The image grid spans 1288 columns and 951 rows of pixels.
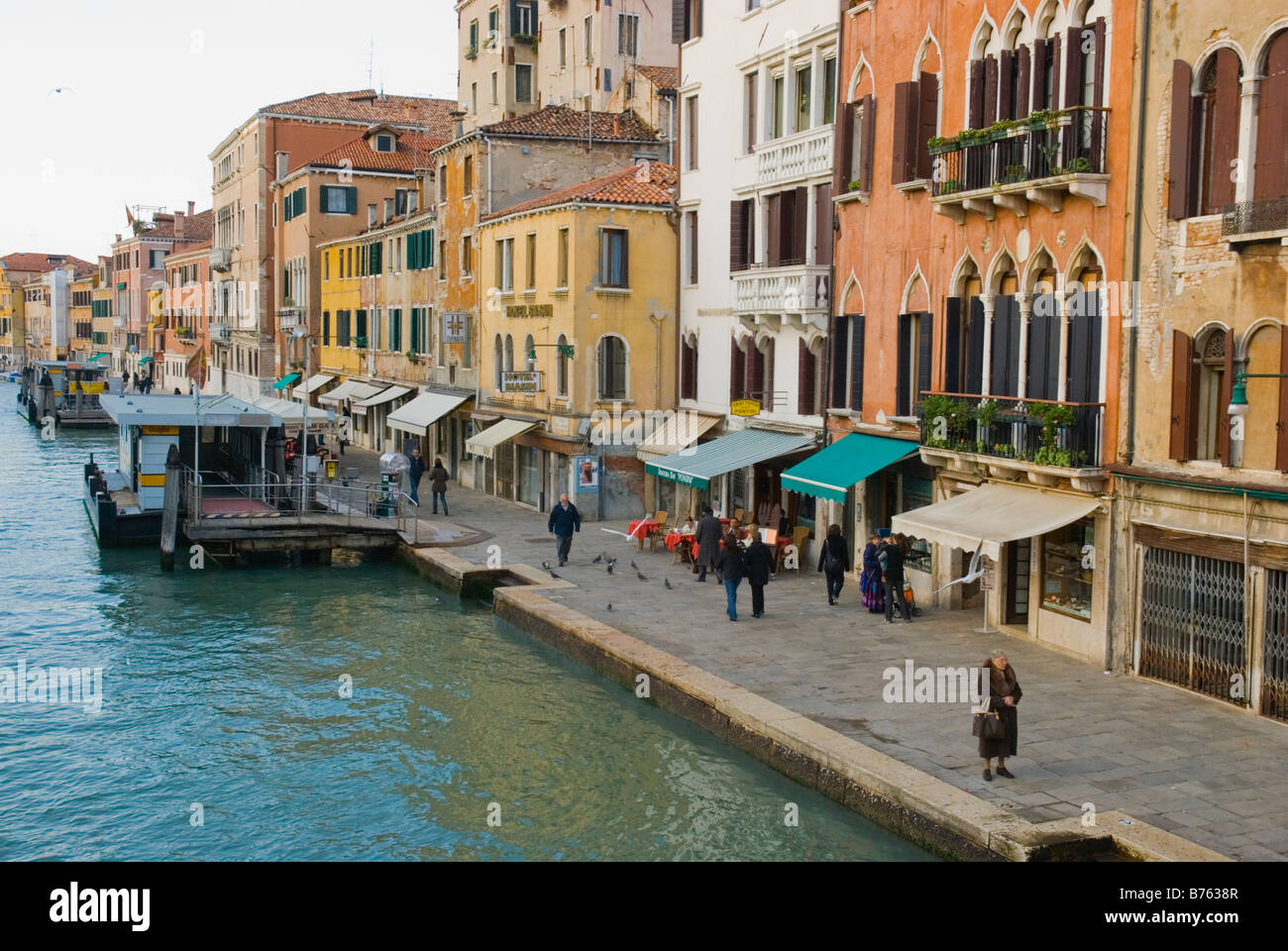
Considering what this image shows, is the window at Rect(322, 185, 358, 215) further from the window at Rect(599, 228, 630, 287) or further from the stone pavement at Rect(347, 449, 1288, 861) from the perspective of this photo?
the stone pavement at Rect(347, 449, 1288, 861)

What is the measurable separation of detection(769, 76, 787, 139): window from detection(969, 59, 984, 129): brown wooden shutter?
742cm

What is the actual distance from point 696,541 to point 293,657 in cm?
818

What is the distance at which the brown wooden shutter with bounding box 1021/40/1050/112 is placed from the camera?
63.6 feet

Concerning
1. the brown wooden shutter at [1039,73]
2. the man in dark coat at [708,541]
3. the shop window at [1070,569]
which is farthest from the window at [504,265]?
the shop window at [1070,569]

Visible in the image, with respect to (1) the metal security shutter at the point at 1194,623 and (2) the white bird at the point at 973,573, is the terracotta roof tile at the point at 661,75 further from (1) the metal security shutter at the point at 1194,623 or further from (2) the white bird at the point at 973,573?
(1) the metal security shutter at the point at 1194,623

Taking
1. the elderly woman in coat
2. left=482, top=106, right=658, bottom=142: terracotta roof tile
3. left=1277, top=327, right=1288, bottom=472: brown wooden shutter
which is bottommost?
the elderly woman in coat

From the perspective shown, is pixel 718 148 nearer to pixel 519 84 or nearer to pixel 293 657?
pixel 293 657

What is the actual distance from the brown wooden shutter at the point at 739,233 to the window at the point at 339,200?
36304 mm

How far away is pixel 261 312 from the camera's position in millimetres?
72188

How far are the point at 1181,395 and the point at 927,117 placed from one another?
7788mm

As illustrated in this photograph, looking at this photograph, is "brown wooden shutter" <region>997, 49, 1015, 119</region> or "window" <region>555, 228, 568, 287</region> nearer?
"brown wooden shutter" <region>997, 49, 1015, 119</region>

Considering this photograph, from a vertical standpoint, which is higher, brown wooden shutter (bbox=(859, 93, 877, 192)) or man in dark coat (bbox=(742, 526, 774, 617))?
brown wooden shutter (bbox=(859, 93, 877, 192))

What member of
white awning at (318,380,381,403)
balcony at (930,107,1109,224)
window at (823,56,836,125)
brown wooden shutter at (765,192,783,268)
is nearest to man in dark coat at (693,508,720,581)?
brown wooden shutter at (765,192,783,268)

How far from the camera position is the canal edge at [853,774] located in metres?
11.9
